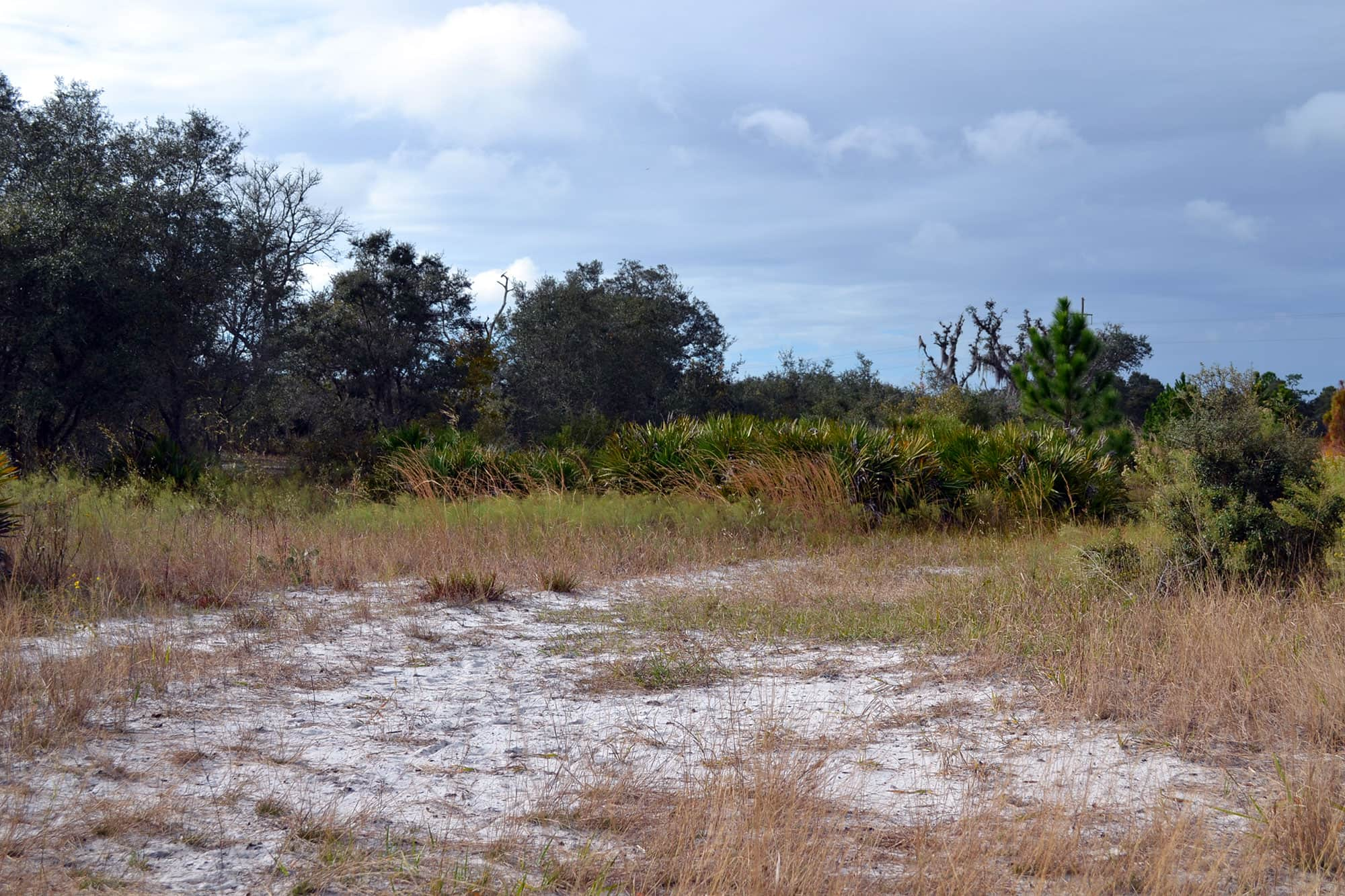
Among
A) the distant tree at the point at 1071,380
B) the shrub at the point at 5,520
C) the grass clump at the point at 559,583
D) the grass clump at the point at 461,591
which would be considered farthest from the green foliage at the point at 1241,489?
the distant tree at the point at 1071,380

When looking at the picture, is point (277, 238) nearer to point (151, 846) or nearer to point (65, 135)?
point (65, 135)

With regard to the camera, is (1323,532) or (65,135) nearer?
(1323,532)

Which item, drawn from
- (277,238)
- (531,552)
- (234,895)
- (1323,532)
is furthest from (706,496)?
(277,238)

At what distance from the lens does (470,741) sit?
153 inches

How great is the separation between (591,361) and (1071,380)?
15283 millimetres

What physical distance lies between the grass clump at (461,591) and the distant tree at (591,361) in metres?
23.7

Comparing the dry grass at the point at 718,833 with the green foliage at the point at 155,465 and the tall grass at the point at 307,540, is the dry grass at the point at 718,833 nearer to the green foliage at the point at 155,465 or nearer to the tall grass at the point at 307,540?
the tall grass at the point at 307,540

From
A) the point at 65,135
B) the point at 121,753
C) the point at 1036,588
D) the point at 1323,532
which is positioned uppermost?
the point at 65,135

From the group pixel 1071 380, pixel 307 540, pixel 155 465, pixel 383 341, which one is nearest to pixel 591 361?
pixel 383 341

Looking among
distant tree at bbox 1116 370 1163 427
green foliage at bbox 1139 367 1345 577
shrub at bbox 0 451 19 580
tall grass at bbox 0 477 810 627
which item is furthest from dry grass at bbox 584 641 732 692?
distant tree at bbox 1116 370 1163 427

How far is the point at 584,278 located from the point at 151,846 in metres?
33.5

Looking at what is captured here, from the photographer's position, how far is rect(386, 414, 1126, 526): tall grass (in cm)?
1202

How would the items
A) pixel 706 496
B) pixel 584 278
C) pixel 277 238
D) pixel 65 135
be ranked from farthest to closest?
1. pixel 584 278
2. pixel 277 238
3. pixel 65 135
4. pixel 706 496

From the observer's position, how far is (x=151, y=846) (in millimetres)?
2773
